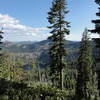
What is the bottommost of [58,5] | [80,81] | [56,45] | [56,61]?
[80,81]

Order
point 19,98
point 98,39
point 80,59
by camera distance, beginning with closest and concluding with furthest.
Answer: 1. point 19,98
2. point 98,39
3. point 80,59

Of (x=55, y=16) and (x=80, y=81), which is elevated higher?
(x=55, y=16)

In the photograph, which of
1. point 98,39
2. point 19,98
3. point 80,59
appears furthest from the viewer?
point 80,59

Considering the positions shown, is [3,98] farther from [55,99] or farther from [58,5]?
[58,5]

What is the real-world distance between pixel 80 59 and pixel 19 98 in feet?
115

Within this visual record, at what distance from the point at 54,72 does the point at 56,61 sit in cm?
270

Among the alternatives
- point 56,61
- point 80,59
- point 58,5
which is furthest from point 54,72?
point 80,59

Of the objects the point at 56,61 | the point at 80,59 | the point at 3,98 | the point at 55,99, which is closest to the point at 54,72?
the point at 56,61

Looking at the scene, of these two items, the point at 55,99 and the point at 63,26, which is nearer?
the point at 55,99

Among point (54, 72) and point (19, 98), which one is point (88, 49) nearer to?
point (54, 72)

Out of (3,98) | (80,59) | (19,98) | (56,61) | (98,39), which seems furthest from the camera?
(80,59)

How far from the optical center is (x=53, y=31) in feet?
120

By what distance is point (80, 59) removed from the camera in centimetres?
5116

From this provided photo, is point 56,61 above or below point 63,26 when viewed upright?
below
